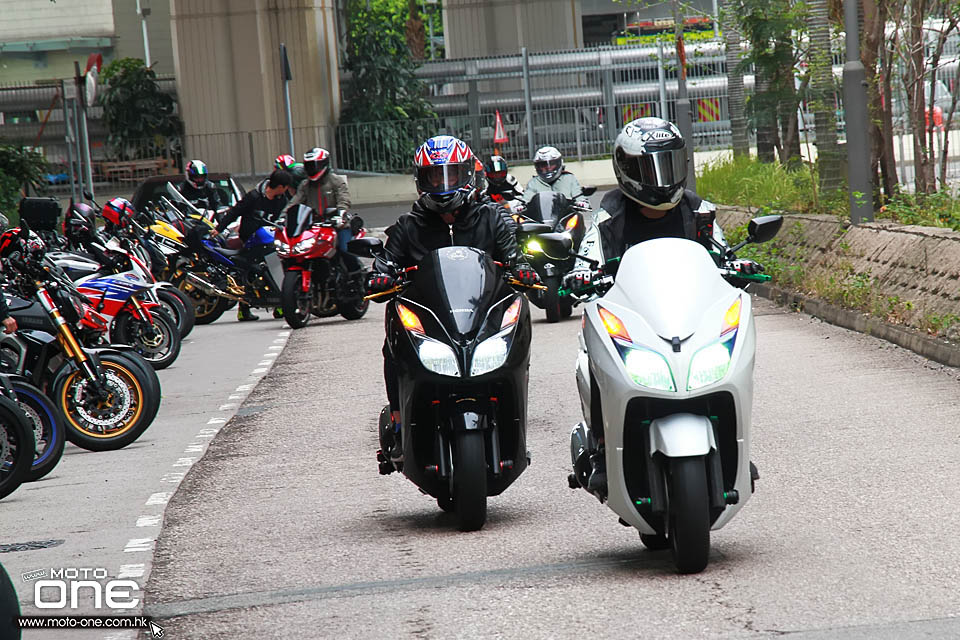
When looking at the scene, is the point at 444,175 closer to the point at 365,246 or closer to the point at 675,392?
the point at 365,246

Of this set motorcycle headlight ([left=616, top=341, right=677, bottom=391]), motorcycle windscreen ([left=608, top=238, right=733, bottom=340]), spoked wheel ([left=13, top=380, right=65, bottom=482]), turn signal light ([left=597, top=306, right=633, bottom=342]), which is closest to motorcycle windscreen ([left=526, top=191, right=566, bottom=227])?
spoked wheel ([left=13, top=380, right=65, bottom=482])

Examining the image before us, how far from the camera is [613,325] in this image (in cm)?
632

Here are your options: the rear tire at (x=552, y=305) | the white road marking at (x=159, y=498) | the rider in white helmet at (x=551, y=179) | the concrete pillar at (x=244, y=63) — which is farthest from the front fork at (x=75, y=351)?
the concrete pillar at (x=244, y=63)

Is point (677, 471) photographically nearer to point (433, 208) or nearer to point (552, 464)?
point (433, 208)

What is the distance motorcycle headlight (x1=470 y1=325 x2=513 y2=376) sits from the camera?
7.38 m

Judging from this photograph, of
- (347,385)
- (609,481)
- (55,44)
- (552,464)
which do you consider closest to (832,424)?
(552,464)

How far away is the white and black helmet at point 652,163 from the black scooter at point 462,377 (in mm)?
952

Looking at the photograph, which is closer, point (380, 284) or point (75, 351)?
point (380, 284)

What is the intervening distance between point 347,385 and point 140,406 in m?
2.72

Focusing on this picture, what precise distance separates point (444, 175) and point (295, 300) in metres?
11.4

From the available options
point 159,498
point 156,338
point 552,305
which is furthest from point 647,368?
point 552,305

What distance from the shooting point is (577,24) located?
56.3m

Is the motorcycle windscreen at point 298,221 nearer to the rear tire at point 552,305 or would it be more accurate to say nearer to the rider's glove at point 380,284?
the rear tire at point 552,305

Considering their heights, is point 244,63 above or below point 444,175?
above
